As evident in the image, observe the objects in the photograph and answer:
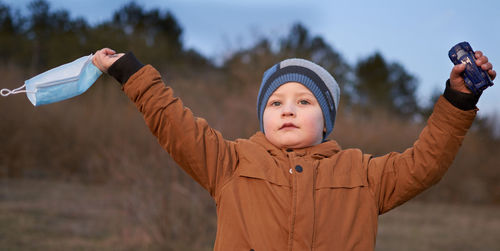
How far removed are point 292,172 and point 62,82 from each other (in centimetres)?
107

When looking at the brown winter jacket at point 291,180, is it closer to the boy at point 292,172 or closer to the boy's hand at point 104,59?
the boy at point 292,172

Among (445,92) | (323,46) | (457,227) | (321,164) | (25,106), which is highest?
(323,46)

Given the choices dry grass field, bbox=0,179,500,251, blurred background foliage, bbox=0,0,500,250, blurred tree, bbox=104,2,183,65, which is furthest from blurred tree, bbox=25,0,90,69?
dry grass field, bbox=0,179,500,251

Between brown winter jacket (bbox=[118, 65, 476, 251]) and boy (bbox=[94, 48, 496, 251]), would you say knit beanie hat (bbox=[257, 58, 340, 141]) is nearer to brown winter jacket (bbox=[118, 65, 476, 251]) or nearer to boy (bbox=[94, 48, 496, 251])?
boy (bbox=[94, 48, 496, 251])

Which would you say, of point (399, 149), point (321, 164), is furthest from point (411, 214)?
point (321, 164)

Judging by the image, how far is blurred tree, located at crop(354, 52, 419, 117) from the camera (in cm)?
2244

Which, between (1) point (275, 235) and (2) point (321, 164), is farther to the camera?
(2) point (321, 164)

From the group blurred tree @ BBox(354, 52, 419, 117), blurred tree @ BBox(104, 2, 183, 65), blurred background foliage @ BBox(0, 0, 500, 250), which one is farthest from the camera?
blurred tree @ BBox(354, 52, 419, 117)

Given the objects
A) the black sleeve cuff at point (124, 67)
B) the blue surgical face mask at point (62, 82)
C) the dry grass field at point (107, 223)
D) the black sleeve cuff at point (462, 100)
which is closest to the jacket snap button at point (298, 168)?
the black sleeve cuff at point (462, 100)

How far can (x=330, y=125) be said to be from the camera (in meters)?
2.40

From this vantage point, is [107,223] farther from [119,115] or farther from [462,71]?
[462,71]

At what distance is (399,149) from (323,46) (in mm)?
8099

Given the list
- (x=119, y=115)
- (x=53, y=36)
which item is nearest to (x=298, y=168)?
(x=119, y=115)

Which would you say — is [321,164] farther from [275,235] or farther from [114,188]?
[114,188]
